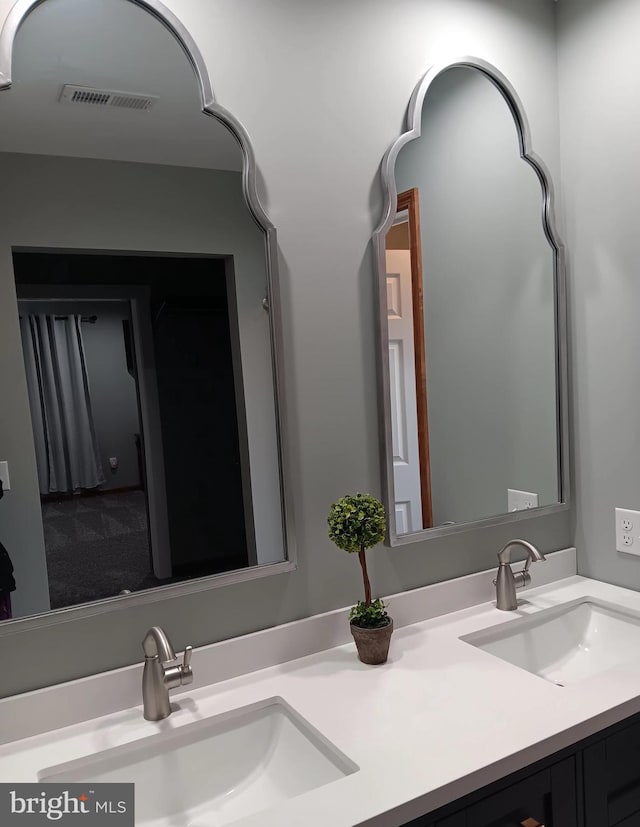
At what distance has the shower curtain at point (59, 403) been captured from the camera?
1.22 m

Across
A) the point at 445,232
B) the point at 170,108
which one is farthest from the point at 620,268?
the point at 170,108

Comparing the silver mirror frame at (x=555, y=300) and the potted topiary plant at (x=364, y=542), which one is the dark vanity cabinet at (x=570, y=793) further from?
the silver mirror frame at (x=555, y=300)

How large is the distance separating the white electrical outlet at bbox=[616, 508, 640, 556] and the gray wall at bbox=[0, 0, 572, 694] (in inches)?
21.9

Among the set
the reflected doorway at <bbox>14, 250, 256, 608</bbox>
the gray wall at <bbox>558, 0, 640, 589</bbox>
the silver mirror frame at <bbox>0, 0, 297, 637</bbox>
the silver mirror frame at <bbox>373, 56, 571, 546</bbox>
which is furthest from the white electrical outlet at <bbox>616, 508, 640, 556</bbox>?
the reflected doorway at <bbox>14, 250, 256, 608</bbox>

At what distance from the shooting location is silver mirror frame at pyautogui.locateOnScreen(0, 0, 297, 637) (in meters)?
1.21

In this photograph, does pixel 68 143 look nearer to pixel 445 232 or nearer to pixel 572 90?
pixel 445 232

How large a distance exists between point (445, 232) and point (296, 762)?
128 cm

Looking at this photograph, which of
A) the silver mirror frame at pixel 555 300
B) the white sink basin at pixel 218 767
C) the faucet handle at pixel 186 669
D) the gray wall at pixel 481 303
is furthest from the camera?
the gray wall at pixel 481 303

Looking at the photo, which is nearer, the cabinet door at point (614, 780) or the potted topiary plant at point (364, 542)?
the cabinet door at point (614, 780)

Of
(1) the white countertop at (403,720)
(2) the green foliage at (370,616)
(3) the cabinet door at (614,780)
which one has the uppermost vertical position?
(2) the green foliage at (370,616)

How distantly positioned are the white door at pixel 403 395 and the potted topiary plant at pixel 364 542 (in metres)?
0.22

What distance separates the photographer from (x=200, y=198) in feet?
4.52

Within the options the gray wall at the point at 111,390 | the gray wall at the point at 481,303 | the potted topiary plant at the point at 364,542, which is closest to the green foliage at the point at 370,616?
the potted topiary plant at the point at 364,542

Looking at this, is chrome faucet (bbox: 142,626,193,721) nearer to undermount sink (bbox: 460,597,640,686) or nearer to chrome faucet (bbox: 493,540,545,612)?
undermount sink (bbox: 460,597,640,686)
